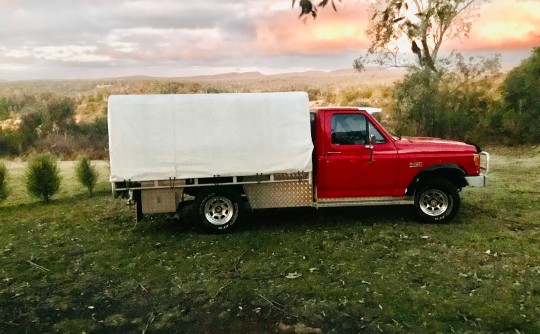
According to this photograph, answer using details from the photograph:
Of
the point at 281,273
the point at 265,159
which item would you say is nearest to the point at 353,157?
the point at 265,159

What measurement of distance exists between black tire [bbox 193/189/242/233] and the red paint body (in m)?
1.52

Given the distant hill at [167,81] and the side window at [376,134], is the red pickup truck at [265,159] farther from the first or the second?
the distant hill at [167,81]

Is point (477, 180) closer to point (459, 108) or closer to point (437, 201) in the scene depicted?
point (437, 201)

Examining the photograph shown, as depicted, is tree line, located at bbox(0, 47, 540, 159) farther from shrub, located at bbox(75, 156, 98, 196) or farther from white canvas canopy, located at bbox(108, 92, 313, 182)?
white canvas canopy, located at bbox(108, 92, 313, 182)

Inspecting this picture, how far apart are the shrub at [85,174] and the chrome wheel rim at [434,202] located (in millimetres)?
8143

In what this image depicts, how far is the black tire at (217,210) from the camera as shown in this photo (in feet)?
27.5

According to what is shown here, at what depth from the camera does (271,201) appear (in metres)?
8.60

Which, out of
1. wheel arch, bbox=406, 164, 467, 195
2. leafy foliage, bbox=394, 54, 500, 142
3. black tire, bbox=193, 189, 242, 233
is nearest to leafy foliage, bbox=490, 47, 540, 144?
leafy foliage, bbox=394, 54, 500, 142

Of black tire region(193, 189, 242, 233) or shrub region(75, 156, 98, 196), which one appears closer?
black tire region(193, 189, 242, 233)

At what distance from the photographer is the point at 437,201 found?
28.9 ft

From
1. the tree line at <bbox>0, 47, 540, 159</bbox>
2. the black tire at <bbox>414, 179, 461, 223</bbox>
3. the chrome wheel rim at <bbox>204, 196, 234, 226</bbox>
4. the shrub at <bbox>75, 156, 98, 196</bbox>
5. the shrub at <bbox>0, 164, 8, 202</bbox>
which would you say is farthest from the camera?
the tree line at <bbox>0, 47, 540, 159</bbox>

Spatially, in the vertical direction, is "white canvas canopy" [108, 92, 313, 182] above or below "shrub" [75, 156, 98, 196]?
above

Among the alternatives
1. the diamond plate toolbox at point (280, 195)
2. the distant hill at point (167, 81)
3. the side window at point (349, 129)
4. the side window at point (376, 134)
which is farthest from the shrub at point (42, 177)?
the distant hill at point (167, 81)

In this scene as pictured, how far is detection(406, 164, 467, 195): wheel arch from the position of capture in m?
8.53
